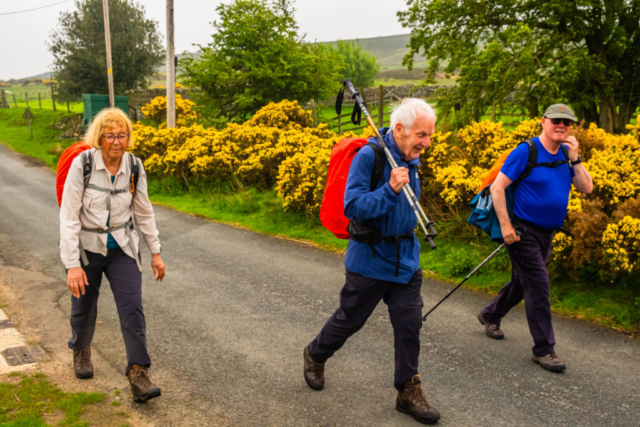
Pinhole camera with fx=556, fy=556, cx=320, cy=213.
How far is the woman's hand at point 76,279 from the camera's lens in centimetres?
391

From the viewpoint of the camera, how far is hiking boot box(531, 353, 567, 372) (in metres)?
4.62

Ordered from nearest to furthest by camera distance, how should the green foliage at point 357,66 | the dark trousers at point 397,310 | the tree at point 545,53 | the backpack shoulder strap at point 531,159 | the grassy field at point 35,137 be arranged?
the dark trousers at point 397,310 < the backpack shoulder strap at point 531,159 < the tree at point 545,53 < the grassy field at point 35,137 < the green foliage at point 357,66

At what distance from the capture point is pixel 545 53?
52.9 ft

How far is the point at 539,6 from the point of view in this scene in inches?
685

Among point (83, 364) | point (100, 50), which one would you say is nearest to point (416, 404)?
point (83, 364)

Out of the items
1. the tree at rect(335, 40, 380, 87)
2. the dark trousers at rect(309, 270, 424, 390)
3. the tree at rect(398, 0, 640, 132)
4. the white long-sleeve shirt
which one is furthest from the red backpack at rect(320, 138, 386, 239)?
the tree at rect(335, 40, 380, 87)

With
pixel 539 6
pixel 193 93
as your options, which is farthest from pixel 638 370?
pixel 193 93

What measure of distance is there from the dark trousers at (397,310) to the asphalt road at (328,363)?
1.42 ft

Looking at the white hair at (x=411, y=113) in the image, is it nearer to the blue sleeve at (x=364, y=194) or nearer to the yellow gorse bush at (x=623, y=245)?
Answer: the blue sleeve at (x=364, y=194)

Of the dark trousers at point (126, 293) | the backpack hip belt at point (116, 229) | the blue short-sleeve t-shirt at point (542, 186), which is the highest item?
the blue short-sleeve t-shirt at point (542, 186)

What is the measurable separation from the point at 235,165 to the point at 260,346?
9443 mm

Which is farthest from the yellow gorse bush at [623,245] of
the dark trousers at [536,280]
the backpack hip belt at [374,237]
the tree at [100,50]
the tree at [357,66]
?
the tree at [357,66]

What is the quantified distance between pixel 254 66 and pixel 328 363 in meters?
16.9

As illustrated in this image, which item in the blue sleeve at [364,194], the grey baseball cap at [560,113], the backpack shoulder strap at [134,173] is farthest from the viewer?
the grey baseball cap at [560,113]
